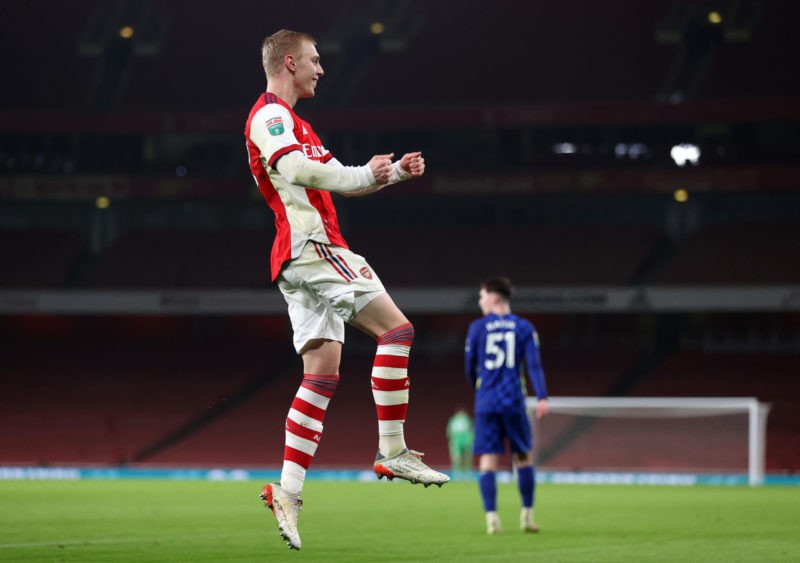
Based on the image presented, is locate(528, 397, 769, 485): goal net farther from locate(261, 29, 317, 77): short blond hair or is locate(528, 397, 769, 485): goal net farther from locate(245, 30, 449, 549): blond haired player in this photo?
locate(261, 29, 317, 77): short blond hair

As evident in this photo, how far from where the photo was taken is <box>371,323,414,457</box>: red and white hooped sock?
21.1ft

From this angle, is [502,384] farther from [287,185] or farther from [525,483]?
[287,185]

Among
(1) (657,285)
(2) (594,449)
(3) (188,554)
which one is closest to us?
(3) (188,554)

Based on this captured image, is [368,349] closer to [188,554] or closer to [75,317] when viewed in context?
[75,317]

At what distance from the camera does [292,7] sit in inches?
1414

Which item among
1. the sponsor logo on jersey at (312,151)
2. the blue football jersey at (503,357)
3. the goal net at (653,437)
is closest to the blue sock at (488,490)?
the blue football jersey at (503,357)

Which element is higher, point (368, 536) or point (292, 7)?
point (292, 7)

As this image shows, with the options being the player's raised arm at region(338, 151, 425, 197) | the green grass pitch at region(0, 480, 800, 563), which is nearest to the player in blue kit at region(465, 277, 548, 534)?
the green grass pitch at region(0, 480, 800, 563)

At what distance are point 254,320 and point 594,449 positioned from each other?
14.8m

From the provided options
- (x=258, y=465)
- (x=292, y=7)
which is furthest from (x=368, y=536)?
(x=292, y=7)

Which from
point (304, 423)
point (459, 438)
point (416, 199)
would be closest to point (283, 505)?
point (304, 423)

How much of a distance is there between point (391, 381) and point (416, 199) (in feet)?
105

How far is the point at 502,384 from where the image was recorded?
11.3m

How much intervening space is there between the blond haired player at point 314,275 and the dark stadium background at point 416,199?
25745mm
